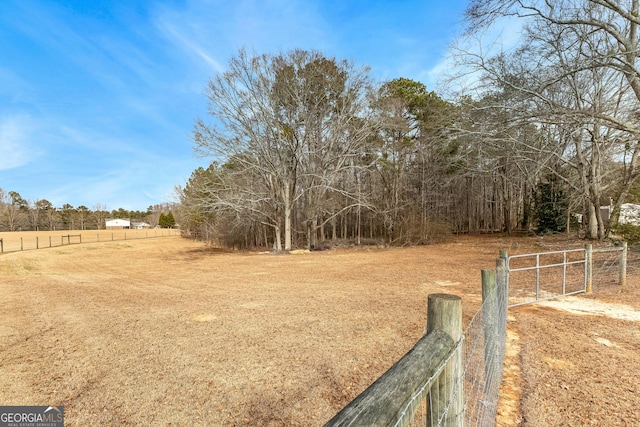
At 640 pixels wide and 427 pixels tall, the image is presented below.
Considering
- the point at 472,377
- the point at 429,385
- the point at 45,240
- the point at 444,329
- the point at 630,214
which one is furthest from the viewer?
the point at 45,240

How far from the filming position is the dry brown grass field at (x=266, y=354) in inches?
109

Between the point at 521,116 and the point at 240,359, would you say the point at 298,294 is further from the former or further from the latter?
the point at 521,116

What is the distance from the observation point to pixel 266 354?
3912mm

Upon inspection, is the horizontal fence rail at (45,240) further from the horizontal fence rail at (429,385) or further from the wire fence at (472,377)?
the horizontal fence rail at (429,385)

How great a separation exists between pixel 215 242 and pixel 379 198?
43.7ft

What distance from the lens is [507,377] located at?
315 cm

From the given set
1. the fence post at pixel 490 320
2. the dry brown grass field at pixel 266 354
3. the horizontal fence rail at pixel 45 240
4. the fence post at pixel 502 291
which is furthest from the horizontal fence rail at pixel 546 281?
the horizontal fence rail at pixel 45 240

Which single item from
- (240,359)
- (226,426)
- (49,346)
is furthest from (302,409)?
(49,346)

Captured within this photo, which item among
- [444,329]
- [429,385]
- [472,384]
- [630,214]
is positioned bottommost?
[472,384]

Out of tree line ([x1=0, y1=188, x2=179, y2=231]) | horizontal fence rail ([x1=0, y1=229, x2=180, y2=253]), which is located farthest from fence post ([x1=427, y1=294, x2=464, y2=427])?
tree line ([x1=0, y1=188, x2=179, y2=231])

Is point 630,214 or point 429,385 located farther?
point 630,214

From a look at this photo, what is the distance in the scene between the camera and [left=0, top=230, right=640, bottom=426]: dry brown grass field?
9.09 ft

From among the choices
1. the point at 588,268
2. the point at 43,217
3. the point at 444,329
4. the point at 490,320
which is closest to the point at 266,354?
the point at 490,320

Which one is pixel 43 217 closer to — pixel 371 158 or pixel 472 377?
pixel 371 158
